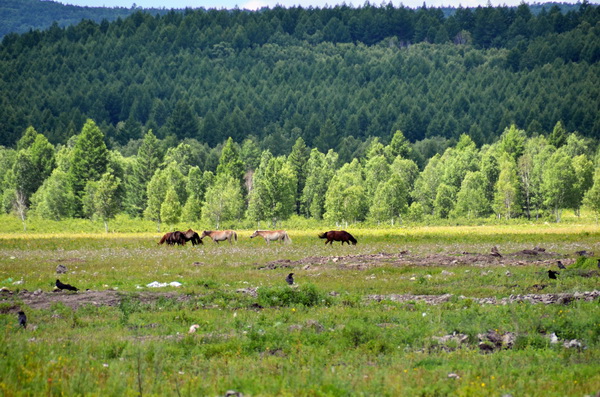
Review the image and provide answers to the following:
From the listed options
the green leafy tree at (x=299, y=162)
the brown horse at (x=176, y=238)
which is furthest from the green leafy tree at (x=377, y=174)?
the brown horse at (x=176, y=238)

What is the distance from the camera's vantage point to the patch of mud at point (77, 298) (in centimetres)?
2355

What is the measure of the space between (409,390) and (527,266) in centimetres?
2258

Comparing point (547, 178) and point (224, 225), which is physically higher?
point (547, 178)

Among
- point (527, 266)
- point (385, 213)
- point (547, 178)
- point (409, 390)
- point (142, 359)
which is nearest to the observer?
point (409, 390)

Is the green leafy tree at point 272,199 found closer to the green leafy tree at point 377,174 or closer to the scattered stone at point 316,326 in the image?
the green leafy tree at point 377,174

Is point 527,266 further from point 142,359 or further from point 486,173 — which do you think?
point 486,173

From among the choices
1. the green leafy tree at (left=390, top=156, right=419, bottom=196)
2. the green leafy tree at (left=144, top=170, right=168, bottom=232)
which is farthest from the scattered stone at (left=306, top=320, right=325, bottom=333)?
the green leafy tree at (left=390, top=156, right=419, bottom=196)

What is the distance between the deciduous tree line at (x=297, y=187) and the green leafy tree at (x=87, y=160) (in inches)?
7.7

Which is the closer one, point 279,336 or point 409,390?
point 409,390

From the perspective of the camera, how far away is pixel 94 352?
1659 cm

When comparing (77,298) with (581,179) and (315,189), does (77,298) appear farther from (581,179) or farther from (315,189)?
(581,179)

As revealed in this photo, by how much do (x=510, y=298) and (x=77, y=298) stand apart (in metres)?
15.8

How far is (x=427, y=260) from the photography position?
3869 cm

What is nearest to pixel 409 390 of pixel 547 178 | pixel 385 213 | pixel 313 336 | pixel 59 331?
pixel 313 336
